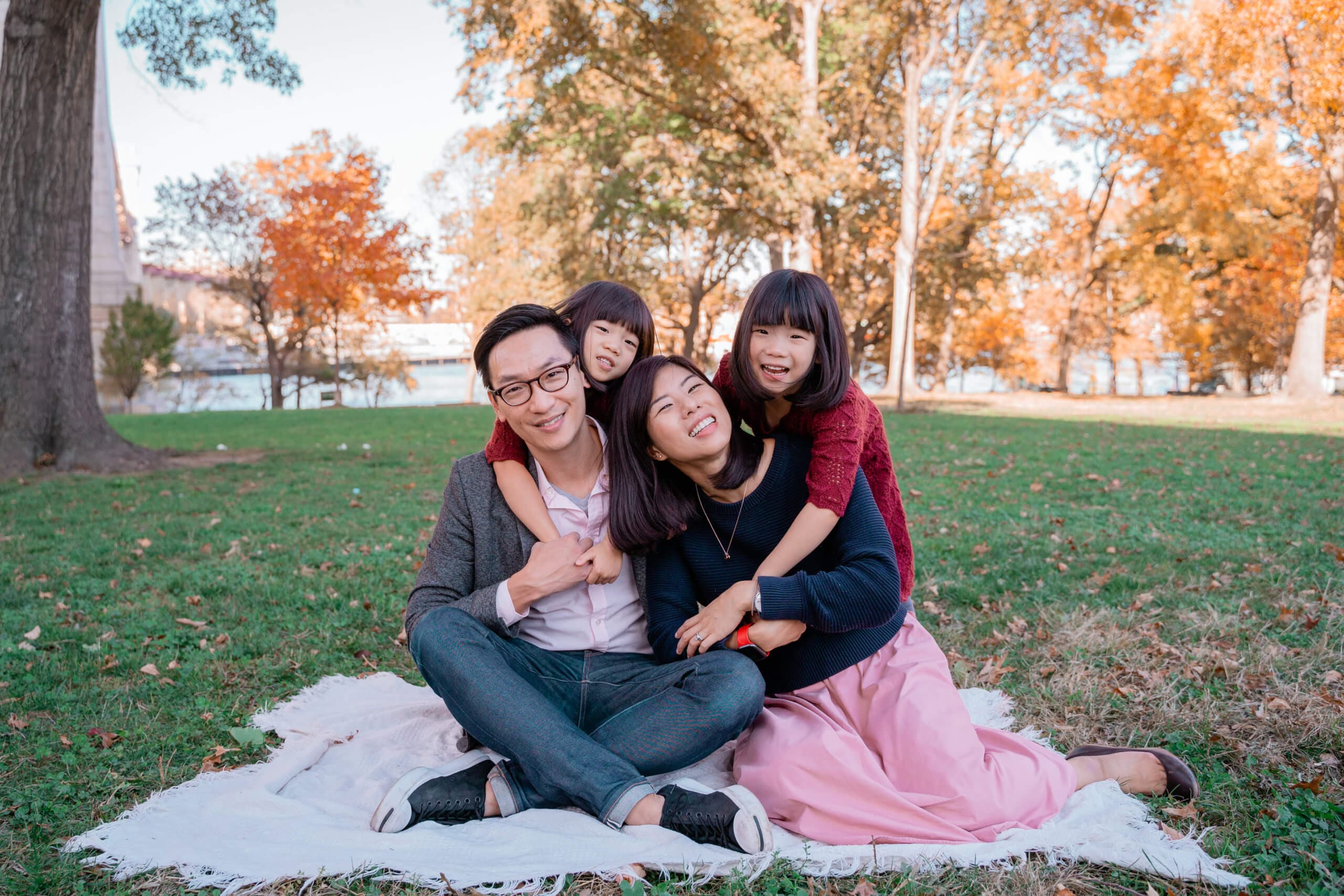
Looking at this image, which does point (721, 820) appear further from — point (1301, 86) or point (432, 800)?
point (1301, 86)

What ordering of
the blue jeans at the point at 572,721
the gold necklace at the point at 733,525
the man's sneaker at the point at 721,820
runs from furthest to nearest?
the gold necklace at the point at 733,525
the blue jeans at the point at 572,721
the man's sneaker at the point at 721,820

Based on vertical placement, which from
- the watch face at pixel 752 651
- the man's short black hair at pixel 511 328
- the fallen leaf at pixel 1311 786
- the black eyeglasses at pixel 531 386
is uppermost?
the man's short black hair at pixel 511 328

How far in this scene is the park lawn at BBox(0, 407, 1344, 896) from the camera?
2652mm

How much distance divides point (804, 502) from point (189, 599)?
3728 millimetres

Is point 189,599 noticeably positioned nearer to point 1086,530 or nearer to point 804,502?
point 804,502

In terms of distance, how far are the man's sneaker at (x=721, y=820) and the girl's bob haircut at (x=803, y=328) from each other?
1.24 m

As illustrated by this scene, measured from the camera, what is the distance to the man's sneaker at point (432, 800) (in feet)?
8.59

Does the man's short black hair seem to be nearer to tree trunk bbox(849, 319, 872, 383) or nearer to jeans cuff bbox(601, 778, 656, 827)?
jeans cuff bbox(601, 778, 656, 827)

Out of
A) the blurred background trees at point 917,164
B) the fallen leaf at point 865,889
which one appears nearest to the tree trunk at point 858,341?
the blurred background trees at point 917,164

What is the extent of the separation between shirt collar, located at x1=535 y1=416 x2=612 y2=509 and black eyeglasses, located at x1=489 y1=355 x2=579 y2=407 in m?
0.28

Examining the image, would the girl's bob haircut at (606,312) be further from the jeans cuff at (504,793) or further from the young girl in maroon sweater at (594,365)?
the jeans cuff at (504,793)

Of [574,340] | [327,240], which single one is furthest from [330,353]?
[574,340]

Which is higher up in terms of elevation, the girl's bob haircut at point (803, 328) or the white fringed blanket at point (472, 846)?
the girl's bob haircut at point (803, 328)

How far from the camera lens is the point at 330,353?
33906 mm
